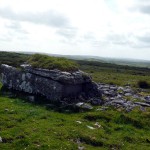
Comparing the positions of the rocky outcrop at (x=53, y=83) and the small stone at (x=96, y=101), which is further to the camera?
the rocky outcrop at (x=53, y=83)

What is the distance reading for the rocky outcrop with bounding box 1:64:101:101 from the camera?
25.6m

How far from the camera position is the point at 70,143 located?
54.2 ft

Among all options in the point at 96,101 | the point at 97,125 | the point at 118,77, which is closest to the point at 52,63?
the point at 96,101

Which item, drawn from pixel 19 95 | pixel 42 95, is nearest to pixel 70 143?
pixel 42 95

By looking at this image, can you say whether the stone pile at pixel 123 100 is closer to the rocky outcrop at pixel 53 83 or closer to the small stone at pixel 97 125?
the rocky outcrop at pixel 53 83

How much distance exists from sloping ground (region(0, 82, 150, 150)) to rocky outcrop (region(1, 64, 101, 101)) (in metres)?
2.43

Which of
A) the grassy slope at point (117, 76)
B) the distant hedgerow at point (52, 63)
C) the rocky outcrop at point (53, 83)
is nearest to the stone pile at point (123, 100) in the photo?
the rocky outcrop at point (53, 83)

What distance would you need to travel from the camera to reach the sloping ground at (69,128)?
1647cm

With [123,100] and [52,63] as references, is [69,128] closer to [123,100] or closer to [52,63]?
[123,100]

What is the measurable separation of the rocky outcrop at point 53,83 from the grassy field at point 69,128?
225 centimetres

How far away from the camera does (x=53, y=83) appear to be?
25875mm

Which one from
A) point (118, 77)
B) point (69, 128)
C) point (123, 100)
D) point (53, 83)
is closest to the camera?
point (69, 128)

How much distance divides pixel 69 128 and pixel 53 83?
7610 millimetres

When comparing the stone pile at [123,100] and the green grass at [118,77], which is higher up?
the stone pile at [123,100]
